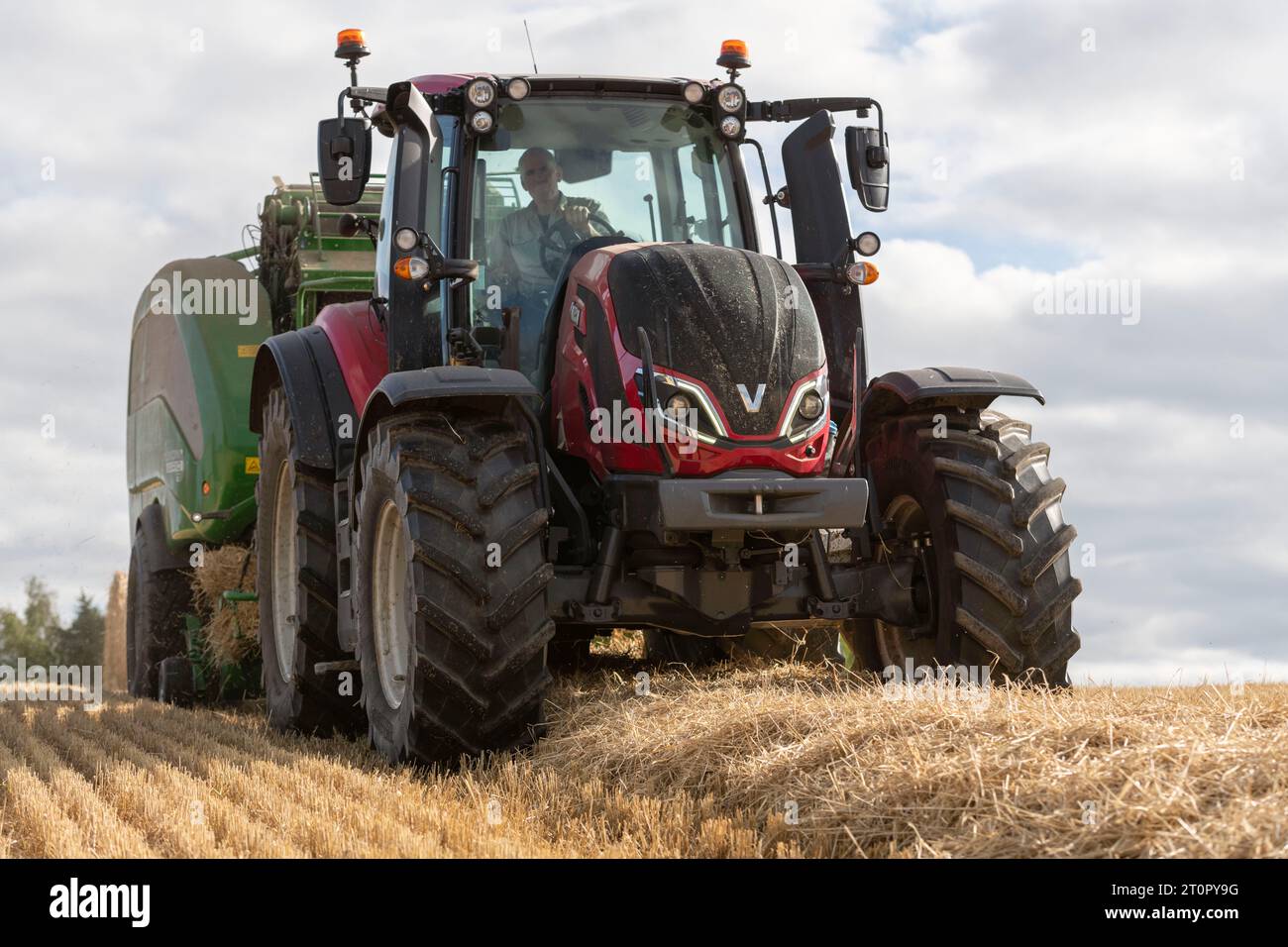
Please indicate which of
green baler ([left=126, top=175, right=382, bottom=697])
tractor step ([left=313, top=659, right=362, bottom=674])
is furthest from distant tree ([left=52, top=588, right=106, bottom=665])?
tractor step ([left=313, top=659, right=362, bottom=674])

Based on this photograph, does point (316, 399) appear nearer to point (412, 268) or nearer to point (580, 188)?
point (412, 268)

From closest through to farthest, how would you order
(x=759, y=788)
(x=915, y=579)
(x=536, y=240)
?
(x=759, y=788) < (x=536, y=240) < (x=915, y=579)

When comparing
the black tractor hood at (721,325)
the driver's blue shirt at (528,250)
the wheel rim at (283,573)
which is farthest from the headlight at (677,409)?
the wheel rim at (283,573)

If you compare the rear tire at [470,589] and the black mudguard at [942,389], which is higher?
the black mudguard at [942,389]

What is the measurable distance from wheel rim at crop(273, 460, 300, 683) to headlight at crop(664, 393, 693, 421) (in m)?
2.56

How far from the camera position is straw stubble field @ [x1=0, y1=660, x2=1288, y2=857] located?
4.43 meters

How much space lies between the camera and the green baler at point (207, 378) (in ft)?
33.2

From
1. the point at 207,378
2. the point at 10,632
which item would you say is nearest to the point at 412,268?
the point at 207,378

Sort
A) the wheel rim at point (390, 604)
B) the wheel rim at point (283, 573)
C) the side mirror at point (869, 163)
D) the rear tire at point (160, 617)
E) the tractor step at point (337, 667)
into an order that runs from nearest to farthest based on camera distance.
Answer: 1. the wheel rim at point (390, 604)
2. the tractor step at point (337, 667)
3. the side mirror at point (869, 163)
4. the wheel rim at point (283, 573)
5. the rear tire at point (160, 617)

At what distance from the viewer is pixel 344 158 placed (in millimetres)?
7016

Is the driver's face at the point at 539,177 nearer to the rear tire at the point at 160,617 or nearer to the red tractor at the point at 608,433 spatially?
the red tractor at the point at 608,433

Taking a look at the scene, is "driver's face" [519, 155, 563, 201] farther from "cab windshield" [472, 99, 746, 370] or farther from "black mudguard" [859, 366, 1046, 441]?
"black mudguard" [859, 366, 1046, 441]

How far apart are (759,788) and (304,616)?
304 centimetres
